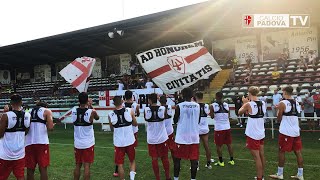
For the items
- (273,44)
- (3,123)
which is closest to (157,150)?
(3,123)

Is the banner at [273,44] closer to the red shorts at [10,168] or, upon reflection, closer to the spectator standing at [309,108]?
the spectator standing at [309,108]

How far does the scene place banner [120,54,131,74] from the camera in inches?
1478

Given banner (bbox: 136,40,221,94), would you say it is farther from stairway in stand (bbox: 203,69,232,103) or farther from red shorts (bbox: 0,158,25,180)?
stairway in stand (bbox: 203,69,232,103)

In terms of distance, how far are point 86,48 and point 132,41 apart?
207 inches

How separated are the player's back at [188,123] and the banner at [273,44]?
21.1 metres

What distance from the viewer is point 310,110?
17422 millimetres

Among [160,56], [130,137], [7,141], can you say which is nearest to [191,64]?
[160,56]

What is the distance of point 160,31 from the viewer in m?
27.5

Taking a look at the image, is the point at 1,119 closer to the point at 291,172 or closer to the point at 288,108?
the point at 288,108

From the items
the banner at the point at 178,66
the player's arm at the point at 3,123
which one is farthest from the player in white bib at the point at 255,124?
the player's arm at the point at 3,123

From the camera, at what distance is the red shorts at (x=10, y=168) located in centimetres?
676

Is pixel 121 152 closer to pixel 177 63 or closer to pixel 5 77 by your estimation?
pixel 177 63

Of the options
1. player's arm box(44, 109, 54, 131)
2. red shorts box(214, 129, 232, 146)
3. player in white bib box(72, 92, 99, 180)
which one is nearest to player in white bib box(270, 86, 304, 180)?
red shorts box(214, 129, 232, 146)

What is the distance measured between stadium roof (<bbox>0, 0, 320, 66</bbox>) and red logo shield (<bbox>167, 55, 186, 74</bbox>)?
9.68 metres
